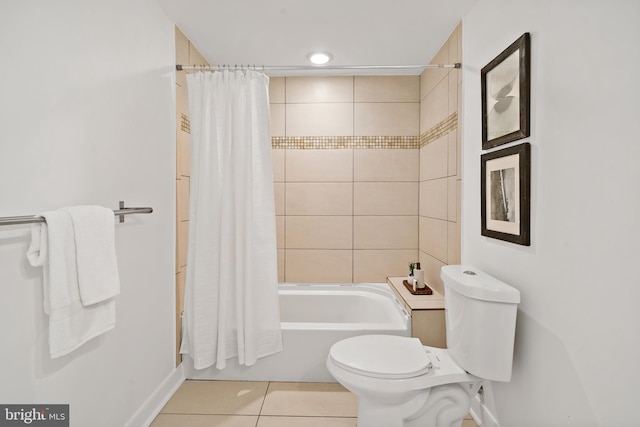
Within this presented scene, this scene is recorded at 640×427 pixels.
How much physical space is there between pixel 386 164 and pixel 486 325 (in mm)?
1867

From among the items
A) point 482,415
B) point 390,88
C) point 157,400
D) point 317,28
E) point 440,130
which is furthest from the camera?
point 390,88

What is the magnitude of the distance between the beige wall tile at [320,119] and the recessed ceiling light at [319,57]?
41 cm

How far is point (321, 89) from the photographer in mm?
3062

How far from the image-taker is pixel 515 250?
60.3 inches

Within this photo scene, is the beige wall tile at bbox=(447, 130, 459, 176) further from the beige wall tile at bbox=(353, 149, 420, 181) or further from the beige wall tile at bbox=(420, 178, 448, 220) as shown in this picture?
the beige wall tile at bbox=(353, 149, 420, 181)

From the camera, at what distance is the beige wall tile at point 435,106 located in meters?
2.42

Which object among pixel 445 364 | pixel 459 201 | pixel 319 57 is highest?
pixel 319 57

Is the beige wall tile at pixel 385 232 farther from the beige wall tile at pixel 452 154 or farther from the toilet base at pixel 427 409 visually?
the toilet base at pixel 427 409

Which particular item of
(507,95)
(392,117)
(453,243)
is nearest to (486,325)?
(453,243)

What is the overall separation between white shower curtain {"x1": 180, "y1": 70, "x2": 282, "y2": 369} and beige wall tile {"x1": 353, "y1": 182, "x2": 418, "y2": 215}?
1.18 metres

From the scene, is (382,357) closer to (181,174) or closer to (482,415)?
(482,415)

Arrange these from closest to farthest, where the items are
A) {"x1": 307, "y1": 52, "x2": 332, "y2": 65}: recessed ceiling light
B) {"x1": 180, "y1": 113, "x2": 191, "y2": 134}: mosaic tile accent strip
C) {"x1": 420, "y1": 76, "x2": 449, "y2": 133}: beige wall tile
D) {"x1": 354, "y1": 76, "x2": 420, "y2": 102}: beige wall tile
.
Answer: {"x1": 180, "y1": 113, "x2": 191, "y2": 134}: mosaic tile accent strip < {"x1": 420, "y1": 76, "x2": 449, "y2": 133}: beige wall tile < {"x1": 307, "y1": 52, "x2": 332, "y2": 65}: recessed ceiling light < {"x1": 354, "y1": 76, "x2": 420, "y2": 102}: beige wall tile

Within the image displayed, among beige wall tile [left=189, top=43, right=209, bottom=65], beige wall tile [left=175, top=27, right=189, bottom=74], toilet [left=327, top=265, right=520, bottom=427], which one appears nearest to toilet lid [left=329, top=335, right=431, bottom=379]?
toilet [left=327, top=265, right=520, bottom=427]

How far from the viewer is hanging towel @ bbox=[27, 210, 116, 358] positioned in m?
1.09
